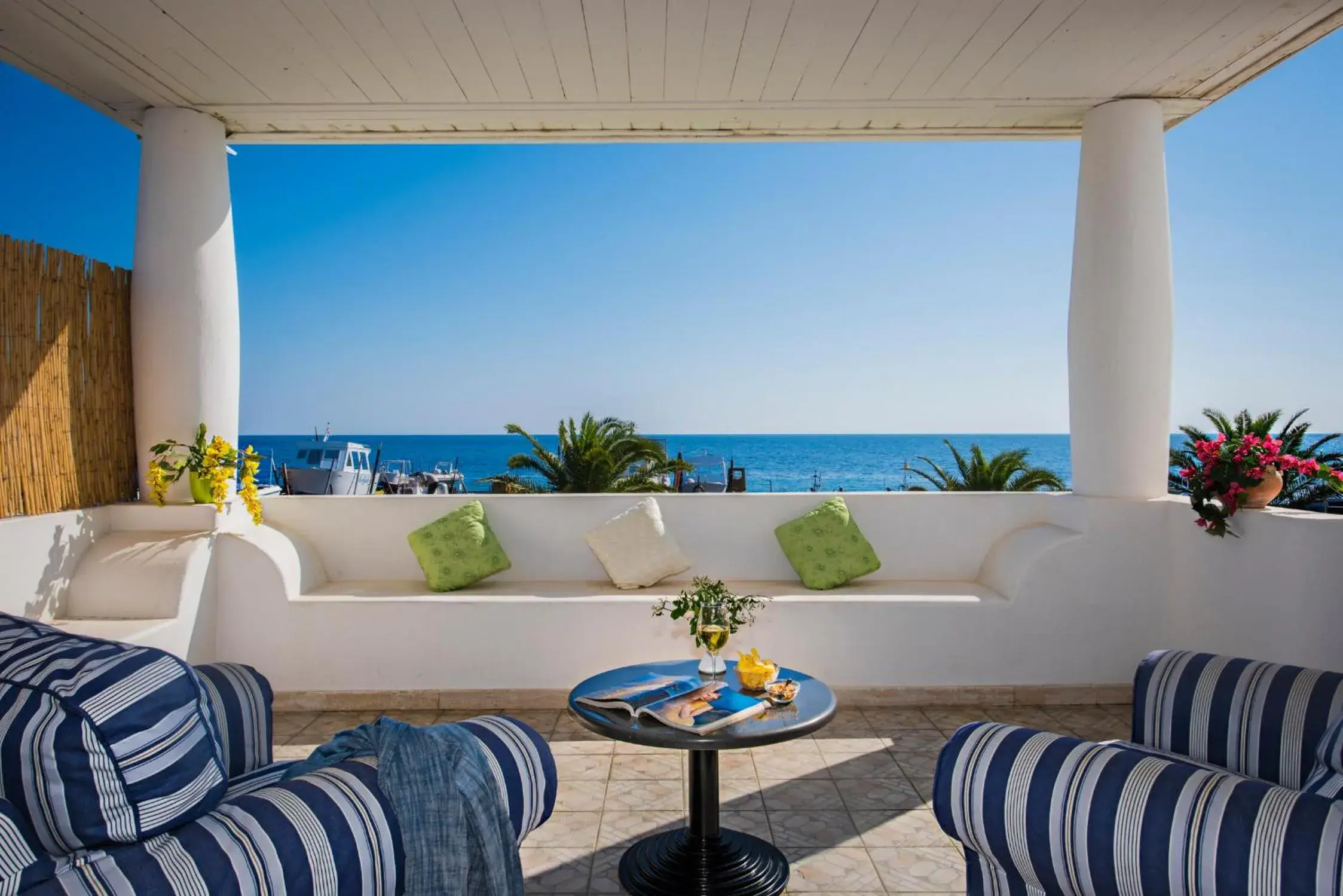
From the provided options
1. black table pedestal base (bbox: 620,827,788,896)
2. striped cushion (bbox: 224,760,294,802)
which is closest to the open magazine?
black table pedestal base (bbox: 620,827,788,896)

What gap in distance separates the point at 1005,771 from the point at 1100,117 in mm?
3682

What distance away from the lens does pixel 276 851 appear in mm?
1339

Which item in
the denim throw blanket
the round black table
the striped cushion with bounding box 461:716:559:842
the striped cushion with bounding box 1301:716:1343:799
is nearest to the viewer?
the striped cushion with bounding box 1301:716:1343:799

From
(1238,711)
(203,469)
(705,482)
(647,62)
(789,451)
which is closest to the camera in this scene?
(1238,711)

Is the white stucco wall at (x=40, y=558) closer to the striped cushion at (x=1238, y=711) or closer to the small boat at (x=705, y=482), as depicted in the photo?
the striped cushion at (x=1238, y=711)

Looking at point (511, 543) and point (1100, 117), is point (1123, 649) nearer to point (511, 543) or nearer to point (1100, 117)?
point (1100, 117)

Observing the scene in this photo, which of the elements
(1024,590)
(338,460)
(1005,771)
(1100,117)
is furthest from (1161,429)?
(338,460)

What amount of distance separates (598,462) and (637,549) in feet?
9.91

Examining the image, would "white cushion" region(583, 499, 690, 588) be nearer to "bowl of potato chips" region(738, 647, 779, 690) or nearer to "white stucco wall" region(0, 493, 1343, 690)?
"white stucco wall" region(0, 493, 1343, 690)

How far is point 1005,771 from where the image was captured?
1640mm

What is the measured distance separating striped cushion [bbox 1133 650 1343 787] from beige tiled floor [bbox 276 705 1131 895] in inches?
28.3

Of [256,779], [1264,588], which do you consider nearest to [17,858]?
[256,779]

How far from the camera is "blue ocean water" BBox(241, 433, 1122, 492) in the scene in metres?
31.2

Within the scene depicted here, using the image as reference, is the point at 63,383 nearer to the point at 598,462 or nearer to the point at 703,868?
the point at 703,868
